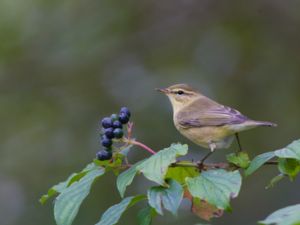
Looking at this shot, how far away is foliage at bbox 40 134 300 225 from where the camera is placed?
2.38 meters

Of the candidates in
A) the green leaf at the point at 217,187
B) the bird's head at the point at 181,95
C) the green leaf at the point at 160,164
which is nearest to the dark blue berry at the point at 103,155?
the green leaf at the point at 160,164

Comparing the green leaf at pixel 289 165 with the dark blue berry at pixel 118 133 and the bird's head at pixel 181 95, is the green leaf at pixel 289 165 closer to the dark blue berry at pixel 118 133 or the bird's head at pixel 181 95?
the dark blue berry at pixel 118 133

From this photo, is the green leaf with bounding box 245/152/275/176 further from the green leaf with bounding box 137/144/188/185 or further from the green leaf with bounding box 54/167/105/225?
the green leaf with bounding box 54/167/105/225

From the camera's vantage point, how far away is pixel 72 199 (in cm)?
258

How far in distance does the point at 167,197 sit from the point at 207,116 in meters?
1.58

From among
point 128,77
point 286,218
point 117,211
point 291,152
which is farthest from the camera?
point 128,77

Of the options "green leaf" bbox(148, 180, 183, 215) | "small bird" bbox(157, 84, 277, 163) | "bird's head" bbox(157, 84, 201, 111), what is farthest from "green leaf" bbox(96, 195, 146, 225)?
"bird's head" bbox(157, 84, 201, 111)

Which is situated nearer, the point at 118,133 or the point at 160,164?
the point at 160,164

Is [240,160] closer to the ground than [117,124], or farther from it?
closer to the ground

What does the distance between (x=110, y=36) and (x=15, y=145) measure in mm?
1559

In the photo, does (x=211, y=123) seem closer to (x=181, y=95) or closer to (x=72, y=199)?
(x=181, y=95)

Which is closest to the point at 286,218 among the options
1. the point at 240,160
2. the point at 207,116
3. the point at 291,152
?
the point at 291,152

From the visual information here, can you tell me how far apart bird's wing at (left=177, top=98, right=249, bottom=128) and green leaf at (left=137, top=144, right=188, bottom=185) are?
122 cm

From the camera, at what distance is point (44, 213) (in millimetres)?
6531
